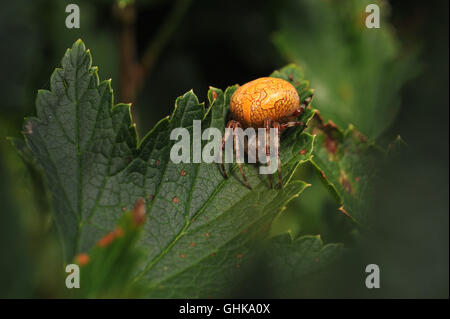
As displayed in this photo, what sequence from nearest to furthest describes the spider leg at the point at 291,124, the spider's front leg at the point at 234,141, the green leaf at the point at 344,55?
the spider's front leg at the point at 234,141 → the spider leg at the point at 291,124 → the green leaf at the point at 344,55

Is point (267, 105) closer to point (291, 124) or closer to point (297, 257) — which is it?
point (291, 124)

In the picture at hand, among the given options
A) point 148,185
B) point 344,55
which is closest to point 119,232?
point 148,185

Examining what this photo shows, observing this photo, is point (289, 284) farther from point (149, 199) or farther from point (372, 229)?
point (149, 199)

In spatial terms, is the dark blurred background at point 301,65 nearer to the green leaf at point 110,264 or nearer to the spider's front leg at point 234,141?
the green leaf at point 110,264

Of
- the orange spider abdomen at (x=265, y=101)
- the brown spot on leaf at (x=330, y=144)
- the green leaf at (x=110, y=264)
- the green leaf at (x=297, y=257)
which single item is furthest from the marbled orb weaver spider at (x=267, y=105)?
the green leaf at (x=110, y=264)

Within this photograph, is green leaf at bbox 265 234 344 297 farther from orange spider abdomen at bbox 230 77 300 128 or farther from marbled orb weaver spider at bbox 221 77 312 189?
orange spider abdomen at bbox 230 77 300 128

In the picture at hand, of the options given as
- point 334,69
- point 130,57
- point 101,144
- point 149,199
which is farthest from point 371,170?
point 130,57
